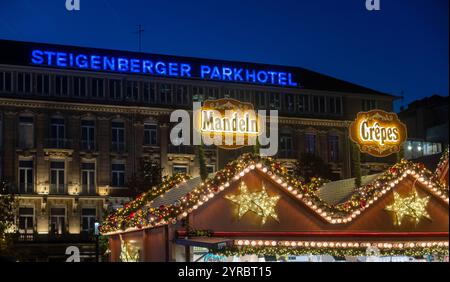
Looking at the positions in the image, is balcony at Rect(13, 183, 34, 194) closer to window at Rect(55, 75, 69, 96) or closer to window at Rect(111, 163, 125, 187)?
window at Rect(111, 163, 125, 187)

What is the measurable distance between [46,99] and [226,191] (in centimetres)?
4625

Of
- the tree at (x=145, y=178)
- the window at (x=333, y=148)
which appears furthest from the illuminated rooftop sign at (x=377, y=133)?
the window at (x=333, y=148)

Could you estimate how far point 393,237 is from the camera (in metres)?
23.6

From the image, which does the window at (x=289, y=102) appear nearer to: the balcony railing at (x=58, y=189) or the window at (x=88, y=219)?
the window at (x=88, y=219)

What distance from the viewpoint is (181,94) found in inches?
2800

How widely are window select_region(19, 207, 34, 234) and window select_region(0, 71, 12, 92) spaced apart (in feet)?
29.9

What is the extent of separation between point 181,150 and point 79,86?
9.94 metres

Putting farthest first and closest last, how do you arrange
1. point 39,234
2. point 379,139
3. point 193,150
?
point 193,150
point 39,234
point 379,139

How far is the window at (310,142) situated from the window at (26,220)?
2445cm

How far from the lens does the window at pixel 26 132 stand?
65.7 m

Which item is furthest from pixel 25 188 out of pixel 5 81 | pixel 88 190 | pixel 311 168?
pixel 311 168

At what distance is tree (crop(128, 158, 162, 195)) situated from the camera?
63406 millimetres
